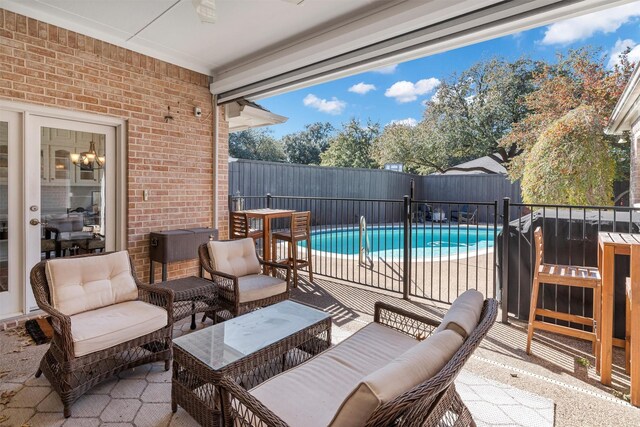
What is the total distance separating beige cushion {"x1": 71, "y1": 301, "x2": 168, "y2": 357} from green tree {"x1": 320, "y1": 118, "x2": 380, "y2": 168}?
19.0 meters

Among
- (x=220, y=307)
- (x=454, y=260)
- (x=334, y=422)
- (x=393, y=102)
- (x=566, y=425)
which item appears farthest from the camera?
(x=393, y=102)

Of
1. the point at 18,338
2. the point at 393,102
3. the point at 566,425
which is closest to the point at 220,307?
the point at 18,338

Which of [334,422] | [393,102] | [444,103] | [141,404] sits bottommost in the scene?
[141,404]

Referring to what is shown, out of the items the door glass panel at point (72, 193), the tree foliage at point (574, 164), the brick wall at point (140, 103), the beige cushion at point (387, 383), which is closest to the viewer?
the beige cushion at point (387, 383)

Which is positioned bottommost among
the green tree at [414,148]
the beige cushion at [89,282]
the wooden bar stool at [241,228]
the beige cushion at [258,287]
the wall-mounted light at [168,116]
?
the beige cushion at [258,287]

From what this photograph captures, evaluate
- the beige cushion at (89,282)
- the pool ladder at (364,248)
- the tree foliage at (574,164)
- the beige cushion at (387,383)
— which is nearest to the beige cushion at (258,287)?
the beige cushion at (89,282)

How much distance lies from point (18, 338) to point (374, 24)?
4.34m

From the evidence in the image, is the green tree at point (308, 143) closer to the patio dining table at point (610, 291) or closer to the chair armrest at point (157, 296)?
the chair armrest at point (157, 296)

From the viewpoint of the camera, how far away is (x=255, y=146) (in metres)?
23.7

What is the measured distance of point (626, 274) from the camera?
2.96 meters

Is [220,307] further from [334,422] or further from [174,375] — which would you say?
[334,422]

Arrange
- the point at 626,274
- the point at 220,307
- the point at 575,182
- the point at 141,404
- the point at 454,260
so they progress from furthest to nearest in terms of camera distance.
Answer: the point at 575,182
the point at 454,260
the point at 220,307
the point at 626,274
the point at 141,404

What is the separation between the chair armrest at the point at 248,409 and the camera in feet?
4.01

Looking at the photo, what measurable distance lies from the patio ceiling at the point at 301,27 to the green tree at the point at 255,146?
19145mm
